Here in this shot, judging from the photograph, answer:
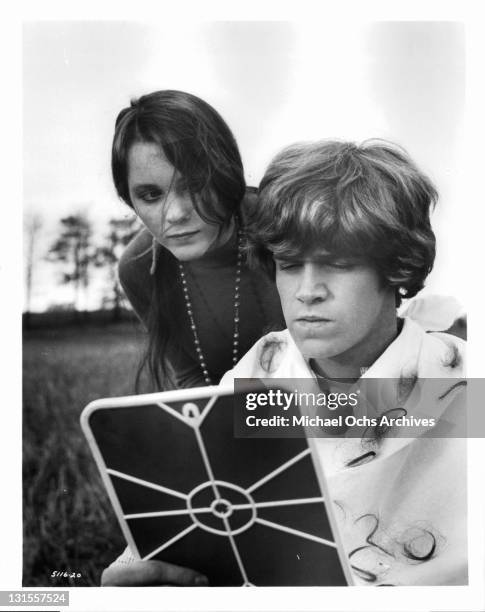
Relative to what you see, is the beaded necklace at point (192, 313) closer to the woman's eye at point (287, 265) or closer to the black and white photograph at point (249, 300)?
the black and white photograph at point (249, 300)

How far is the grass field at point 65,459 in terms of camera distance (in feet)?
7.36

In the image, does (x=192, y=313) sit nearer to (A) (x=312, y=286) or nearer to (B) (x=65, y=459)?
(A) (x=312, y=286)

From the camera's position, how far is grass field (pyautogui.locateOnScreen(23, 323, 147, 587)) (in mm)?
2244

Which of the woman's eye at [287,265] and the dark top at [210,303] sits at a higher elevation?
the woman's eye at [287,265]

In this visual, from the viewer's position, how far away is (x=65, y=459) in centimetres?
226

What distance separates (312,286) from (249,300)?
0.19 meters

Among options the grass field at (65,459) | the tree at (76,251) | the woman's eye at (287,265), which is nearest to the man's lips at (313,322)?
the woman's eye at (287,265)

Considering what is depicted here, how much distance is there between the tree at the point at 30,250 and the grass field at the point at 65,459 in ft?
0.29

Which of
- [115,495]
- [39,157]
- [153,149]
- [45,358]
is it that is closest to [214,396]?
[115,495]

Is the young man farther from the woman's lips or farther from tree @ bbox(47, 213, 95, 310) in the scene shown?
tree @ bbox(47, 213, 95, 310)

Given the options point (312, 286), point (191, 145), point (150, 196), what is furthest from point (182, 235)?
point (312, 286)

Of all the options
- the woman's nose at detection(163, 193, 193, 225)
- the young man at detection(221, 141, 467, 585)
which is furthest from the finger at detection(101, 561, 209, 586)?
the woman's nose at detection(163, 193, 193, 225)

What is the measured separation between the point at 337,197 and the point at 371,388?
1.79 ft

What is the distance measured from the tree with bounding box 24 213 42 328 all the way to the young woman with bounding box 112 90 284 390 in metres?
0.26
